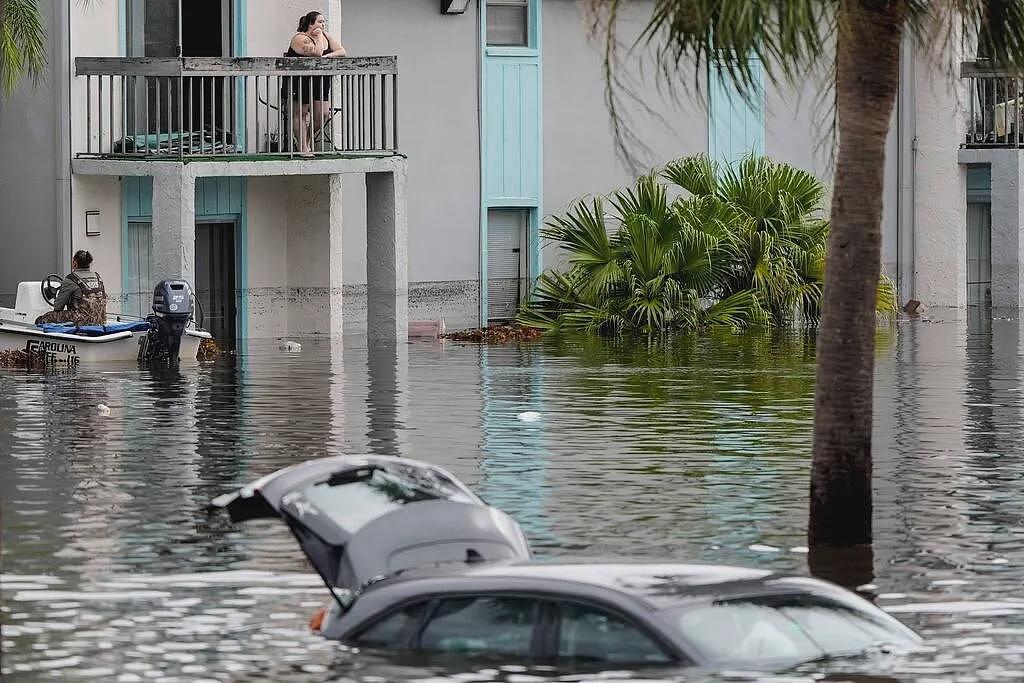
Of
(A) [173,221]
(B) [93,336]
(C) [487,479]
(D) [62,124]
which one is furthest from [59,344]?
(C) [487,479]

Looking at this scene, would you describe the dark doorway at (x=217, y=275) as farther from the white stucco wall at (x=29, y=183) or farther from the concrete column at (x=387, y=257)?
the white stucco wall at (x=29, y=183)

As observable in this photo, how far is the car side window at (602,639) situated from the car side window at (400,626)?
2.03ft

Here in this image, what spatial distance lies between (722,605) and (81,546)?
6.00 metres

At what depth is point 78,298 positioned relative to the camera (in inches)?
1073

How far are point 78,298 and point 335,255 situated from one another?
6326 millimetres

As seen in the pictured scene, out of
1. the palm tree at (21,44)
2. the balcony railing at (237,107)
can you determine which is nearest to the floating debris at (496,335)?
the balcony railing at (237,107)

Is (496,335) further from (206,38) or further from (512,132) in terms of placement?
(206,38)

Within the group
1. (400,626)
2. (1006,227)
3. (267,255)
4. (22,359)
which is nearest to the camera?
(400,626)

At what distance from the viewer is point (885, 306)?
36344 mm

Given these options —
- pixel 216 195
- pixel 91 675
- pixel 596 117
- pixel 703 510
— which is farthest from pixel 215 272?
pixel 91 675

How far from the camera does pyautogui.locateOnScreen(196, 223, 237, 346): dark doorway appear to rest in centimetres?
3234

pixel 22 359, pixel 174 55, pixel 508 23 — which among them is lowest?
pixel 22 359

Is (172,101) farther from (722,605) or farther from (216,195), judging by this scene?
(722,605)

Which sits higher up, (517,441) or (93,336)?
(93,336)
